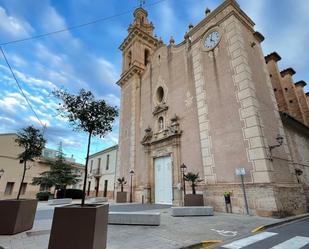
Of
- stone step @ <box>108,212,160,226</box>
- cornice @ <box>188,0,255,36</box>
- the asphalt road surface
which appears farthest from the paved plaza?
cornice @ <box>188,0,255,36</box>

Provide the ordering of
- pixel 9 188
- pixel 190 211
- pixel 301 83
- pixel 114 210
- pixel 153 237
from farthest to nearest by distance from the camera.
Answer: pixel 9 188 → pixel 301 83 → pixel 114 210 → pixel 190 211 → pixel 153 237

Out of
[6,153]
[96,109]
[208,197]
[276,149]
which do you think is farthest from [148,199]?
[6,153]

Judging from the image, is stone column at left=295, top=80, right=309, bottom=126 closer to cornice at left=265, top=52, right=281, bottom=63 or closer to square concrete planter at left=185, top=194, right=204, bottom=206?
cornice at left=265, top=52, right=281, bottom=63

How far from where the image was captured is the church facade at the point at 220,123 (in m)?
8.48

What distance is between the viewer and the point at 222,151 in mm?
9609

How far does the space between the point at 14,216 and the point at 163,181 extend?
9.79 metres

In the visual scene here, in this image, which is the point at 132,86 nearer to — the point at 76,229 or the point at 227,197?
the point at 227,197

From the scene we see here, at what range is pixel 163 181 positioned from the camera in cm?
1346

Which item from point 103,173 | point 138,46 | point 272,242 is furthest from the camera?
point 103,173

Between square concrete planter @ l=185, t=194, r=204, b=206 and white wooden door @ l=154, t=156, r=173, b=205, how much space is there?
140 inches

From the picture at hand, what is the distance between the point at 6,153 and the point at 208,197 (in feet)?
73.4

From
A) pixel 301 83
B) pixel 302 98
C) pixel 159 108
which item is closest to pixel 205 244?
pixel 159 108

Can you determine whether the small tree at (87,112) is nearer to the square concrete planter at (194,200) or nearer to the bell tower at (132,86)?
the square concrete planter at (194,200)

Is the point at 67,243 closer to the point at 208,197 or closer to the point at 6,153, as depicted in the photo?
the point at 208,197
